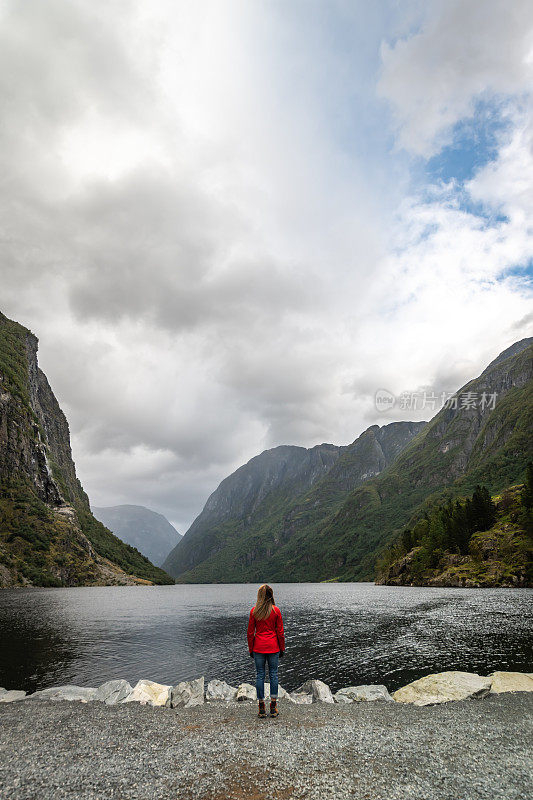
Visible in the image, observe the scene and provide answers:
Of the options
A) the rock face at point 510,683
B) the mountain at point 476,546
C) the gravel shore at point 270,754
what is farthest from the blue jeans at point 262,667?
the mountain at point 476,546

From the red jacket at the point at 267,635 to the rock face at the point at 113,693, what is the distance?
1351 cm

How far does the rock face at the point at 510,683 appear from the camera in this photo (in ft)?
83.3

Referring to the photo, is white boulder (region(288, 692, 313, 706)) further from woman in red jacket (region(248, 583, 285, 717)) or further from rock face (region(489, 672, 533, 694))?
rock face (region(489, 672, 533, 694))

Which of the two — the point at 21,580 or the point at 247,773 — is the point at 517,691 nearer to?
the point at 247,773

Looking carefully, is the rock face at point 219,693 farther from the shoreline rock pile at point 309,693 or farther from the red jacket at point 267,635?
the red jacket at point 267,635

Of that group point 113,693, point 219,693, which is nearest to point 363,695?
point 219,693

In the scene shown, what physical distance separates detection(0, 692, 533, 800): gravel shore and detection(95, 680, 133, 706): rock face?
12.1 ft

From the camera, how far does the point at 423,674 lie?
33562 mm

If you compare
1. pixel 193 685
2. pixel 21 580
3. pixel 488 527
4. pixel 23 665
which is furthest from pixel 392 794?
pixel 21 580

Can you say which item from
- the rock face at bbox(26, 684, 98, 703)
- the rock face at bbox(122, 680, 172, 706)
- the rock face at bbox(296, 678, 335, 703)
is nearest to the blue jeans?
the rock face at bbox(296, 678, 335, 703)

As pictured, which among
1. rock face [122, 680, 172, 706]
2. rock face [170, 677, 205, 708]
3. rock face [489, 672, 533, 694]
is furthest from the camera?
rock face [489, 672, 533, 694]

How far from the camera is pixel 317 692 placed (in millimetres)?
25625

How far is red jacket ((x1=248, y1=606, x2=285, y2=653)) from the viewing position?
17344 mm

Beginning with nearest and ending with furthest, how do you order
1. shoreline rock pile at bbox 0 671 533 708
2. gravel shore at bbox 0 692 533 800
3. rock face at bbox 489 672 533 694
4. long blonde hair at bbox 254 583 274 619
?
gravel shore at bbox 0 692 533 800, long blonde hair at bbox 254 583 274 619, shoreline rock pile at bbox 0 671 533 708, rock face at bbox 489 672 533 694
